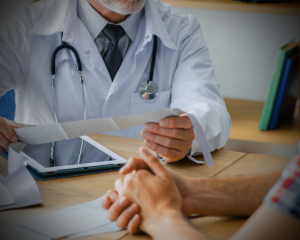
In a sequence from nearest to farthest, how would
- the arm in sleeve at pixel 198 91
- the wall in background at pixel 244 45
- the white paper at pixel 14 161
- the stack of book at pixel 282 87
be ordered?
1. the white paper at pixel 14 161
2. the arm in sleeve at pixel 198 91
3. the stack of book at pixel 282 87
4. the wall in background at pixel 244 45

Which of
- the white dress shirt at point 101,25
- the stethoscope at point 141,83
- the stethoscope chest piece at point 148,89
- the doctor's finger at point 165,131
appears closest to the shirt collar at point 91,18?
the white dress shirt at point 101,25

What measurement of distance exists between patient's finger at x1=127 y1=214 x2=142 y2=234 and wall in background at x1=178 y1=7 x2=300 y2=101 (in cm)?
166

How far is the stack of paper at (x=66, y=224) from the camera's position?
0.50 metres

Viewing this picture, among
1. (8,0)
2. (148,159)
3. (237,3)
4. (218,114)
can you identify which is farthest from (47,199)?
(8,0)

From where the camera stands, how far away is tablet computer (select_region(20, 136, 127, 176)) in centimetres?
74

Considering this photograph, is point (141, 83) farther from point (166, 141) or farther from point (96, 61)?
point (166, 141)

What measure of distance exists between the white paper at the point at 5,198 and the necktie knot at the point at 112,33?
2.58 feet

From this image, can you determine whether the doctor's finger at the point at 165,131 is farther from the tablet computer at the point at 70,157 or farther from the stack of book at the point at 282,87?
the stack of book at the point at 282,87

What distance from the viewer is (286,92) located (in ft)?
4.68

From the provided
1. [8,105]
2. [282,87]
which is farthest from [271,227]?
[8,105]

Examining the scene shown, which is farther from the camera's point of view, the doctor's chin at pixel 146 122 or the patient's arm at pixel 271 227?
the doctor's chin at pixel 146 122

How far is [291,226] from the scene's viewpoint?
363mm

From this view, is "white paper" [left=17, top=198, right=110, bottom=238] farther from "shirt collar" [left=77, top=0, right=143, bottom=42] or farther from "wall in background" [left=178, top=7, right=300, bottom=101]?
"wall in background" [left=178, top=7, right=300, bottom=101]

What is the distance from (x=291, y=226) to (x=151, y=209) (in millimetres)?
226
